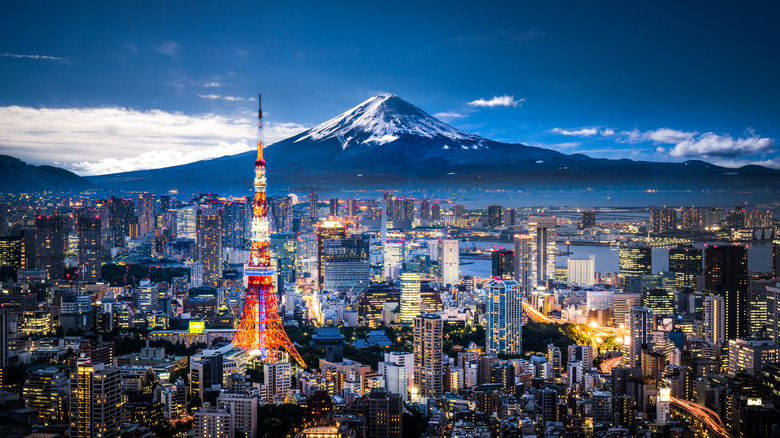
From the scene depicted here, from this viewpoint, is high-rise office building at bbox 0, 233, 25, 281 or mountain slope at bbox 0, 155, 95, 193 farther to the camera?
high-rise office building at bbox 0, 233, 25, 281

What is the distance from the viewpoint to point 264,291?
11180mm

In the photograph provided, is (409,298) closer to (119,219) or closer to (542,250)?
(542,250)

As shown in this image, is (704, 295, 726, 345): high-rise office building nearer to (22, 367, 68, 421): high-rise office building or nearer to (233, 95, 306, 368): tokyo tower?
(233, 95, 306, 368): tokyo tower

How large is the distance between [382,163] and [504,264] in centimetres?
406

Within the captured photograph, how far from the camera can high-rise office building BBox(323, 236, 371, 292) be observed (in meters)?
18.0

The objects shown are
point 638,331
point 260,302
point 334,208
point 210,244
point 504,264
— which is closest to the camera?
point 638,331

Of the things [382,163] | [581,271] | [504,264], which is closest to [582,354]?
[504,264]

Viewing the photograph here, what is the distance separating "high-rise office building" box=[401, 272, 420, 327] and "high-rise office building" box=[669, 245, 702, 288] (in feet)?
16.0

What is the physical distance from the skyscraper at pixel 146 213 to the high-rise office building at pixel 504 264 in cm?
996

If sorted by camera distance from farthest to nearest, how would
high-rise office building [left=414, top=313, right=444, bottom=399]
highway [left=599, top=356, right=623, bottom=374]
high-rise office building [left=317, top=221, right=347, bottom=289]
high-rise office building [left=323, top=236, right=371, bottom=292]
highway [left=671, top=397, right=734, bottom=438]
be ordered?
1. high-rise office building [left=317, top=221, right=347, bottom=289]
2. high-rise office building [left=323, top=236, right=371, bottom=292]
3. highway [left=599, top=356, right=623, bottom=374]
4. high-rise office building [left=414, top=313, right=444, bottom=399]
5. highway [left=671, top=397, right=734, bottom=438]

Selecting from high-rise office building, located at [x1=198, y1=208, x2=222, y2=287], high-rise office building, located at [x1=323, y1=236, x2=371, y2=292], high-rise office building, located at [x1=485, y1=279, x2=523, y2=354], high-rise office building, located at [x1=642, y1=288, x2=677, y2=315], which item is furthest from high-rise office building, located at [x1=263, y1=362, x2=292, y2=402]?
high-rise office building, located at [x1=323, y1=236, x2=371, y2=292]

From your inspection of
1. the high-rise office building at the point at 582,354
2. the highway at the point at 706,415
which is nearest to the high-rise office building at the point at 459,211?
the high-rise office building at the point at 582,354

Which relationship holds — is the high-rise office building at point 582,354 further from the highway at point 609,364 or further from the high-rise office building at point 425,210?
the high-rise office building at point 425,210

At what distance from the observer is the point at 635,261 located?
17266mm
